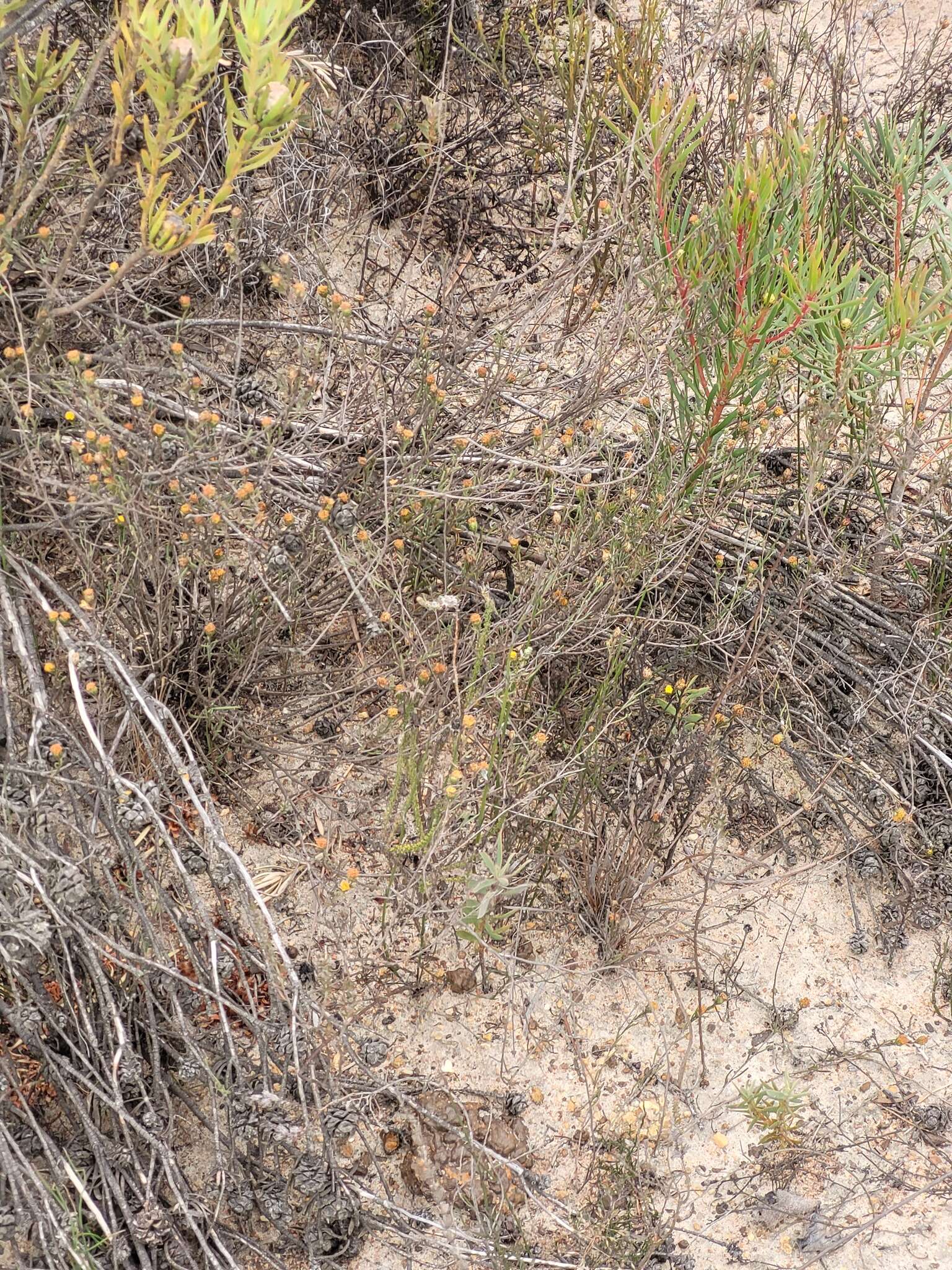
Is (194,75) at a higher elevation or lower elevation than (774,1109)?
higher

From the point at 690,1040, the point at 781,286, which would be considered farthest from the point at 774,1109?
the point at 781,286

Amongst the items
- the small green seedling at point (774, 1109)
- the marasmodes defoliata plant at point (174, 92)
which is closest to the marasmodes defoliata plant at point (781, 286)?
the marasmodes defoliata plant at point (174, 92)

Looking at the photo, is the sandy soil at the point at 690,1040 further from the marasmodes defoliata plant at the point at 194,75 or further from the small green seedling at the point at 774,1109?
the marasmodes defoliata plant at the point at 194,75

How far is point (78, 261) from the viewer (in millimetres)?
2590

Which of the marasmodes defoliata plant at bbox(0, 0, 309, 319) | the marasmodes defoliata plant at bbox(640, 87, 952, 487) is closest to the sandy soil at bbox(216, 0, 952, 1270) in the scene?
the marasmodes defoliata plant at bbox(640, 87, 952, 487)

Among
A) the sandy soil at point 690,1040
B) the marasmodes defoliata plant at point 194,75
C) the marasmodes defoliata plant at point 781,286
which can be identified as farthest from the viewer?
the marasmodes defoliata plant at point 781,286

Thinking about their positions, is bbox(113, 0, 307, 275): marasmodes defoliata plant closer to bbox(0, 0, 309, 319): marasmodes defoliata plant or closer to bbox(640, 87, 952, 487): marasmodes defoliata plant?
bbox(0, 0, 309, 319): marasmodes defoliata plant

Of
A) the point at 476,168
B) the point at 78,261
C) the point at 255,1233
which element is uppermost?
the point at 476,168

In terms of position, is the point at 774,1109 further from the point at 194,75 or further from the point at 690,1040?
the point at 194,75

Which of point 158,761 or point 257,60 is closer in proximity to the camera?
point 257,60

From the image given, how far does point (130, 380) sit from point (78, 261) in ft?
1.90

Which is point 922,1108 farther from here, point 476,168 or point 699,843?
A: point 476,168

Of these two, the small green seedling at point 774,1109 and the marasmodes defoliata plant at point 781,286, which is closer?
the small green seedling at point 774,1109

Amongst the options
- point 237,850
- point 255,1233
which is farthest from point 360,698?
point 255,1233
